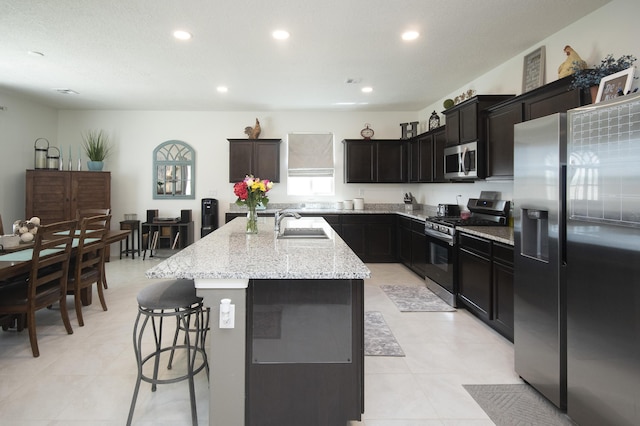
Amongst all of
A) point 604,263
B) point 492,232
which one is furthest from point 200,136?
point 604,263

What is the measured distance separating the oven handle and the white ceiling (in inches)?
78.6

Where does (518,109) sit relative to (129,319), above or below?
above

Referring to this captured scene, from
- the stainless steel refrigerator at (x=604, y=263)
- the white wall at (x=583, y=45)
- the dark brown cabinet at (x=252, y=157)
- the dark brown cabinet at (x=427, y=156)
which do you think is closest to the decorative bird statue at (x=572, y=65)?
the white wall at (x=583, y=45)

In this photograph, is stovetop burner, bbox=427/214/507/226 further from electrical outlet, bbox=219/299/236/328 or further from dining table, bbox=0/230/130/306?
dining table, bbox=0/230/130/306

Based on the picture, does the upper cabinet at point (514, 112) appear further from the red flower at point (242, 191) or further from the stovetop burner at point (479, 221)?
the red flower at point (242, 191)

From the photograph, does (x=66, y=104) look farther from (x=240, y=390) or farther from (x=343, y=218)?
(x=240, y=390)

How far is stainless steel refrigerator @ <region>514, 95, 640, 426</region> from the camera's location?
1.52 meters

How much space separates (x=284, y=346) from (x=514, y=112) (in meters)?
2.93

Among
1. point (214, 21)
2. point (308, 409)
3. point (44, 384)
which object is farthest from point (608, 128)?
point (44, 384)

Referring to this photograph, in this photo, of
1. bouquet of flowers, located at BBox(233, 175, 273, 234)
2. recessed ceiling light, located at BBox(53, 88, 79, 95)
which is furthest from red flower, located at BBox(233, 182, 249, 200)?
recessed ceiling light, located at BBox(53, 88, 79, 95)

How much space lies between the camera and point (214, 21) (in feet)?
9.84

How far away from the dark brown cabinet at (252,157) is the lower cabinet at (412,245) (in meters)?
2.49

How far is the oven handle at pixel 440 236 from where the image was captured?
3.78m

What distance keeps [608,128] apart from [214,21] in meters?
2.96
